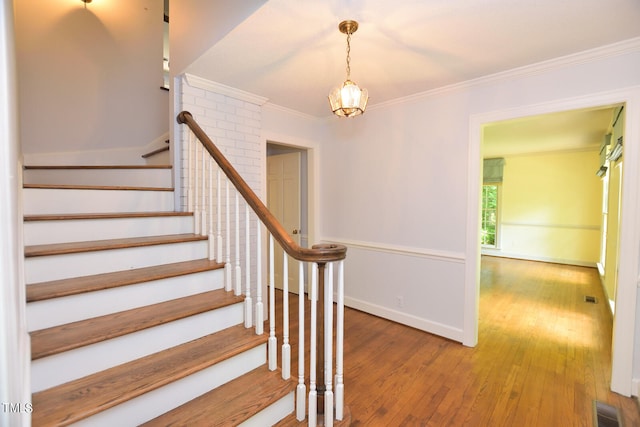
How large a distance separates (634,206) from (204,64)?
3283 mm

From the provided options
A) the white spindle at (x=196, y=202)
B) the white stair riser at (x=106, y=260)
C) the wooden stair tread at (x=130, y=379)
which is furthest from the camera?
the white spindle at (x=196, y=202)

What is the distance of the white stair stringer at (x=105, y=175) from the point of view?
262 cm

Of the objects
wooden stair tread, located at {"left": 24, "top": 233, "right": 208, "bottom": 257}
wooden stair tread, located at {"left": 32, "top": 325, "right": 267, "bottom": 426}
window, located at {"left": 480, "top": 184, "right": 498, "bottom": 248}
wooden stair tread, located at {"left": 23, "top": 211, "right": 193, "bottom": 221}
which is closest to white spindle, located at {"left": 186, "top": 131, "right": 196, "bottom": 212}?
wooden stair tread, located at {"left": 23, "top": 211, "right": 193, "bottom": 221}

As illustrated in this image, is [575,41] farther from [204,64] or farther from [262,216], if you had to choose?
[204,64]

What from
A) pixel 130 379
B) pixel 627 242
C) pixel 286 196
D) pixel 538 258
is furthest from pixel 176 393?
pixel 538 258

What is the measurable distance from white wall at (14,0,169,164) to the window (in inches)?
284

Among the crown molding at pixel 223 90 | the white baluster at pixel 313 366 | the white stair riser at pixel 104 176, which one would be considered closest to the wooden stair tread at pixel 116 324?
the white baluster at pixel 313 366

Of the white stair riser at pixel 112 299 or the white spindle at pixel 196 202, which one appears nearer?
the white stair riser at pixel 112 299

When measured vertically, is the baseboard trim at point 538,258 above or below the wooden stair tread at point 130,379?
below

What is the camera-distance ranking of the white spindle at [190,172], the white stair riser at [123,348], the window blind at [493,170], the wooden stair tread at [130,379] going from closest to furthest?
the wooden stair tread at [130,379]
the white stair riser at [123,348]
the white spindle at [190,172]
the window blind at [493,170]

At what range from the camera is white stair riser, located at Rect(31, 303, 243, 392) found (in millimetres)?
1219

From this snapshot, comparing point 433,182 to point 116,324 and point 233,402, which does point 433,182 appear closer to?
point 233,402

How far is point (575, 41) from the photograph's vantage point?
195 centimetres

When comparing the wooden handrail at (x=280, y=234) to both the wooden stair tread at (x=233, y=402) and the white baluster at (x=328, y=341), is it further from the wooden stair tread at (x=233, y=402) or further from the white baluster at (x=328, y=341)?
the wooden stair tread at (x=233, y=402)
